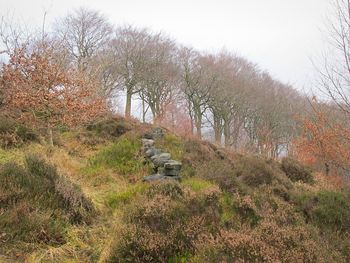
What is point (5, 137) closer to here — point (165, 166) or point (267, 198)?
point (165, 166)

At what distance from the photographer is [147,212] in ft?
15.8

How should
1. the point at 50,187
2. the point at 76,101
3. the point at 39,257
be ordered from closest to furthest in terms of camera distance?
the point at 39,257
the point at 50,187
the point at 76,101

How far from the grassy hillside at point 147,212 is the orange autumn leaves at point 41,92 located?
0.58 metres

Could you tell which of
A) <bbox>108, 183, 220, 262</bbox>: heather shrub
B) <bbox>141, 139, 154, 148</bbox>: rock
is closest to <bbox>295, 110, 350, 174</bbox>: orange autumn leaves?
<bbox>141, 139, 154, 148</bbox>: rock

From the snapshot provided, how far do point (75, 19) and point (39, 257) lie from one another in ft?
86.9

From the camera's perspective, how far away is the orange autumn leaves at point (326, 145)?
11.3m

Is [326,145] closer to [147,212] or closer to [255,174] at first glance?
[255,174]

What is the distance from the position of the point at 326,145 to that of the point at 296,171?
3084mm

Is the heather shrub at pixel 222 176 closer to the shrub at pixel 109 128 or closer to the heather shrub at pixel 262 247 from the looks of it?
the heather shrub at pixel 262 247

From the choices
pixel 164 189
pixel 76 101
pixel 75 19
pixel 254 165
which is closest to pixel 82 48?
pixel 75 19

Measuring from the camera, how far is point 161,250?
163 inches

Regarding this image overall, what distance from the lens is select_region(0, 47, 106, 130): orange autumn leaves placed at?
807 cm

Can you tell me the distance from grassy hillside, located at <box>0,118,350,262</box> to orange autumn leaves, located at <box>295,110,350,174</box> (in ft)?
12.4

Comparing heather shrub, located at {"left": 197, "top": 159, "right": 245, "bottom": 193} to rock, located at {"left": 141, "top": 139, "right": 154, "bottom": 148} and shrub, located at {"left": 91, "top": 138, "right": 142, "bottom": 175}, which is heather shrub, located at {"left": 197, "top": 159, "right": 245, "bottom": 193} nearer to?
shrub, located at {"left": 91, "top": 138, "right": 142, "bottom": 175}
